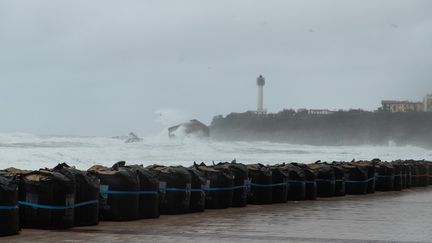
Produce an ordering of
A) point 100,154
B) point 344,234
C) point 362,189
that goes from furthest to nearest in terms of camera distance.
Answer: point 100,154 < point 362,189 < point 344,234

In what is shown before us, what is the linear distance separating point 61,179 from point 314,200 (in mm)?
7755

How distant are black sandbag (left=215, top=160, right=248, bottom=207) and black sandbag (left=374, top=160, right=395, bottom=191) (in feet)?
24.2

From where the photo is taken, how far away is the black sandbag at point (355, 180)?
18250 mm

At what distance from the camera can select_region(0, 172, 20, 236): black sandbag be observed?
9.01 m

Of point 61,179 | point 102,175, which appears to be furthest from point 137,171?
point 61,179

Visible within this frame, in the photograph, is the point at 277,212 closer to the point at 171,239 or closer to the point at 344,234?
the point at 344,234

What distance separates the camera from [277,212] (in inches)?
506

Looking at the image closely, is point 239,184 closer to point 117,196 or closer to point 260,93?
point 117,196

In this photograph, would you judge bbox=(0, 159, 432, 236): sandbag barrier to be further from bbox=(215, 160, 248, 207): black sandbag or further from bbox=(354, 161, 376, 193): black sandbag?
bbox=(354, 161, 376, 193): black sandbag

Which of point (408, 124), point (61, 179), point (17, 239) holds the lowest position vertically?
point (17, 239)

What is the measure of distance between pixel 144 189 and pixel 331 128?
138837 millimetres

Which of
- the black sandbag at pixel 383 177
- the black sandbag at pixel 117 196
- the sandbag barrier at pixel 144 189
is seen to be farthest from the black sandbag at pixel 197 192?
the black sandbag at pixel 383 177

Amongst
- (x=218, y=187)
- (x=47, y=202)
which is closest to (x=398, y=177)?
(x=218, y=187)

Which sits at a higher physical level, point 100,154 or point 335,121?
point 335,121
